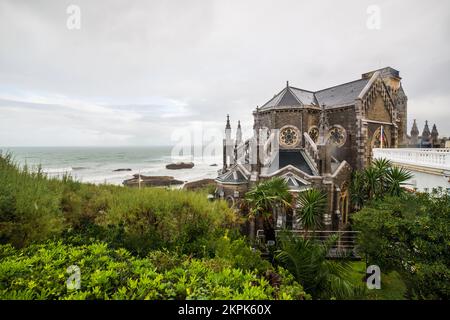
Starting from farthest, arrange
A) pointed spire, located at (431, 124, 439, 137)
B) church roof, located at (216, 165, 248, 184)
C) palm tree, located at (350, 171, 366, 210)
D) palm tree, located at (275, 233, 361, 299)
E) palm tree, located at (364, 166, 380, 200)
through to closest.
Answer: pointed spire, located at (431, 124, 439, 137) → church roof, located at (216, 165, 248, 184) → palm tree, located at (350, 171, 366, 210) → palm tree, located at (364, 166, 380, 200) → palm tree, located at (275, 233, 361, 299)

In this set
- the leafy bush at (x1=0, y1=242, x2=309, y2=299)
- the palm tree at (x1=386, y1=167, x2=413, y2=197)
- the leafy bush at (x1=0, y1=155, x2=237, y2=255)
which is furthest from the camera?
the palm tree at (x1=386, y1=167, x2=413, y2=197)

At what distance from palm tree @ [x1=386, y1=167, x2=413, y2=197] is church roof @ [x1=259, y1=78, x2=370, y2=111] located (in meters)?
10.2

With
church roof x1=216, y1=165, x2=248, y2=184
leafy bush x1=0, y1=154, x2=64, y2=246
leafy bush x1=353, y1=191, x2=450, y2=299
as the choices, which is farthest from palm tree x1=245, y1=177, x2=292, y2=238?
leafy bush x1=0, y1=154, x2=64, y2=246

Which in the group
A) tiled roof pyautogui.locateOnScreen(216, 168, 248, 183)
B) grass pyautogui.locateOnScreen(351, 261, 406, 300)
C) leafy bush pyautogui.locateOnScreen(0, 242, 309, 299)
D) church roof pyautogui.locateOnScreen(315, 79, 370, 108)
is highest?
church roof pyautogui.locateOnScreen(315, 79, 370, 108)

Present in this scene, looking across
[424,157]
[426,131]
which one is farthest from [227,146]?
[426,131]

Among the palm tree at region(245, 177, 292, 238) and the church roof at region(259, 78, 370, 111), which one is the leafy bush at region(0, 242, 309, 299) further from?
the church roof at region(259, 78, 370, 111)

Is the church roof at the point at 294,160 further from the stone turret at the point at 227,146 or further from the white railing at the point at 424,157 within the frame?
the stone turret at the point at 227,146

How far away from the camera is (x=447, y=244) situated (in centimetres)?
538

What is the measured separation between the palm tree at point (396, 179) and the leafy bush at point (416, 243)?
5.59m

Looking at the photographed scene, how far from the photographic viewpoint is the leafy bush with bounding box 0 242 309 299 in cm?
286

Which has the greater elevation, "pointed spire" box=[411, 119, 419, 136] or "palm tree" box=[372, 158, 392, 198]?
"pointed spire" box=[411, 119, 419, 136]

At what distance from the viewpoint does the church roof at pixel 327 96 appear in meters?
22.3

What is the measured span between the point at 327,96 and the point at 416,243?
78.3 feet
